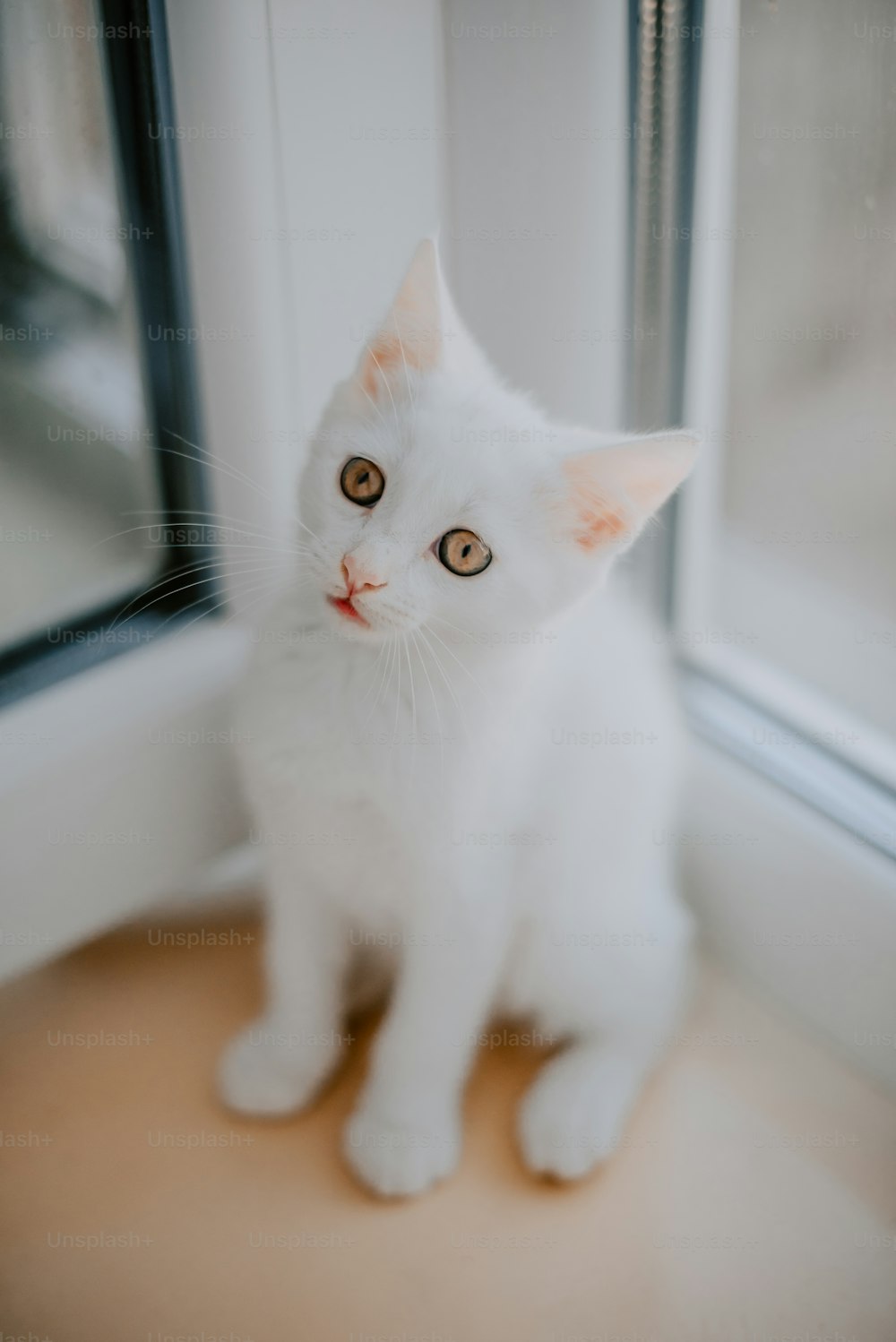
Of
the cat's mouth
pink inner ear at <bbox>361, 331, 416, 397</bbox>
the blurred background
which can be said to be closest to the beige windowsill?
the blurred background

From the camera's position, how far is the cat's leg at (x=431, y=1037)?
36.8 inches

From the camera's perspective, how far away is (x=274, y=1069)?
102cm

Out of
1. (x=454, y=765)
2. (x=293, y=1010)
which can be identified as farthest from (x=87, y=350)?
(x=293, y=1010)

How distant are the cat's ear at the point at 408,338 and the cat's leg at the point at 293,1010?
1.38 ft

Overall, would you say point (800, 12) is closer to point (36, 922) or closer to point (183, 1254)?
point (36, 922)

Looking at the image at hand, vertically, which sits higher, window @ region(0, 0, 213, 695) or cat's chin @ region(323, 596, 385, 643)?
window @ region(0, 0, 213, 695)

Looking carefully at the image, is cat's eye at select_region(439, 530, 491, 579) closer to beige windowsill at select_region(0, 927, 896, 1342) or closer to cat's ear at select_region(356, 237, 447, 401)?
cat's ear at select_region(356, 237, 447, 401)

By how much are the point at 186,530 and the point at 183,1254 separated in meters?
0.68

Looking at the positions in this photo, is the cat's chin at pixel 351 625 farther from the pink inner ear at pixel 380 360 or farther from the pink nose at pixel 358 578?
the pink inner ear at pixel 380 360

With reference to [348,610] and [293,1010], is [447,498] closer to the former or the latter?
[348,610]

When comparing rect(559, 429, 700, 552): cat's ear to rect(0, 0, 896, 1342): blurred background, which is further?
rect(0, 0, 896, 1342): blurred background

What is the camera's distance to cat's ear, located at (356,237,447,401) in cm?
85

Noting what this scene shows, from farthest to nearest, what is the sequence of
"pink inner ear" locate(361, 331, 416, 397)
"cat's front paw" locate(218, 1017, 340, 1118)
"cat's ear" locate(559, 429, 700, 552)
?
1. "cat's front paw" locate(218, 1017, 340, 1118)
2. "pink inner ear" locate(361, 331, 416, 397)
3. "cat's ear" locate(559, 429, 700, 552)

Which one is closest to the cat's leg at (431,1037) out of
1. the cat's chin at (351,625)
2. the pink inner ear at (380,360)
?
the cat's chin at (351,625)
